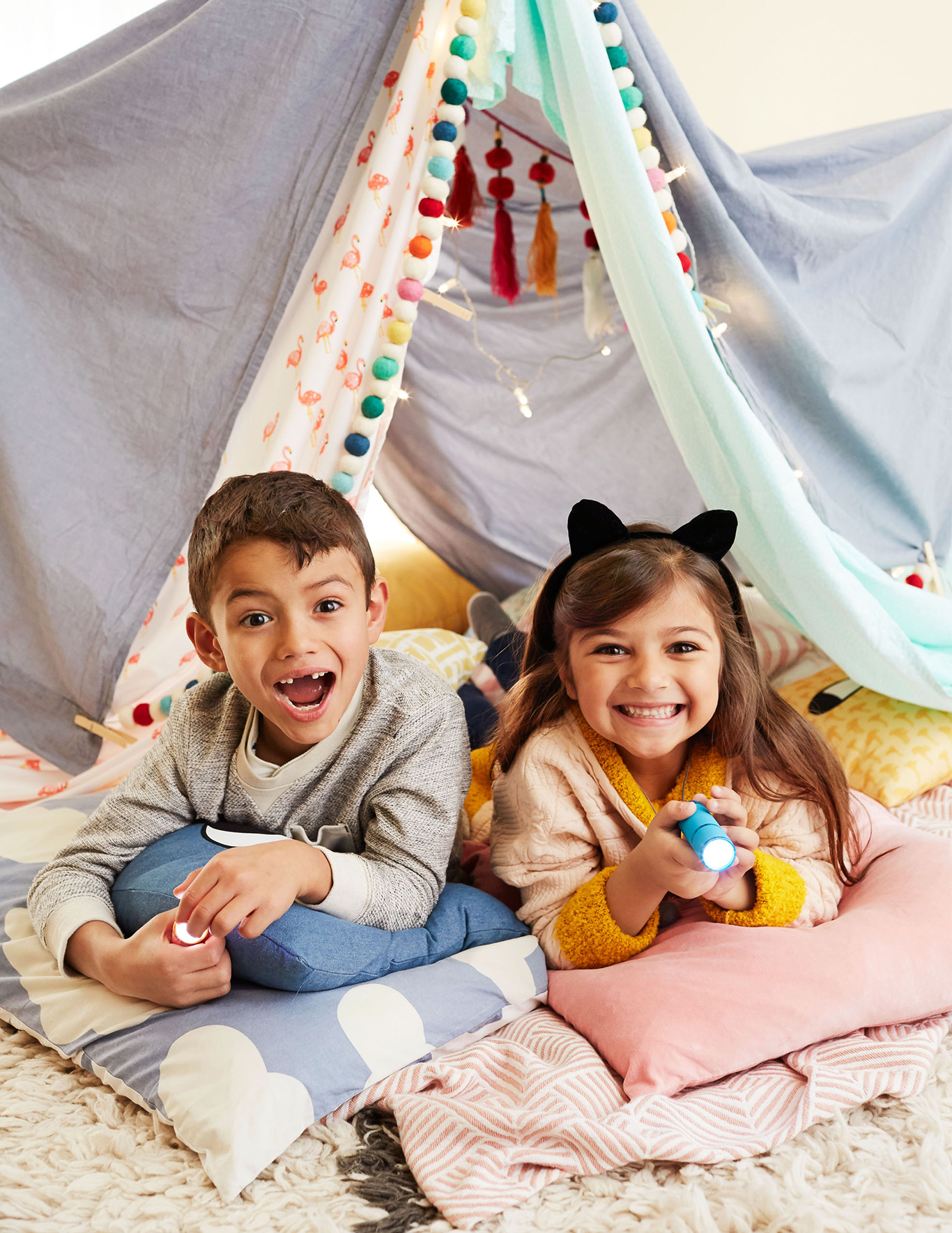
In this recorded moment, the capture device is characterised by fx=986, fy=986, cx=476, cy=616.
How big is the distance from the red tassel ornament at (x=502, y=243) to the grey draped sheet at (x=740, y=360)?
0.09 metres

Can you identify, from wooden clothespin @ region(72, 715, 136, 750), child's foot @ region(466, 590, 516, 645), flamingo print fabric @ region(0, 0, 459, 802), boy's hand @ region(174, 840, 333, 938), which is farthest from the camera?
child's foot @ region(466, 590, 516, 645)

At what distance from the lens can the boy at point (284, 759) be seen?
97 cm

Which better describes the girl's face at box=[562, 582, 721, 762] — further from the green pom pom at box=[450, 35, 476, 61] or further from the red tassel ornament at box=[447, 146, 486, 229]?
the red tassel ornament at box=[447, 146, 486, 229]

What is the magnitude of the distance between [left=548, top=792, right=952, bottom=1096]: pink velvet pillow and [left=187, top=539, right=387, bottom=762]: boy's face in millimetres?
396

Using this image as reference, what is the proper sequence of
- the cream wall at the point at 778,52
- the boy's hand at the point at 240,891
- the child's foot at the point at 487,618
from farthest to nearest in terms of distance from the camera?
the cream wall at the point at 778,52
the child's foot at the point at 487,618
the boy's hand at the point at 240,891

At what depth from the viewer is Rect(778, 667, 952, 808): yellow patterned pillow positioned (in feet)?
4.98

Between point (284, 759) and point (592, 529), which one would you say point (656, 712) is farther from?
point (284, 759)

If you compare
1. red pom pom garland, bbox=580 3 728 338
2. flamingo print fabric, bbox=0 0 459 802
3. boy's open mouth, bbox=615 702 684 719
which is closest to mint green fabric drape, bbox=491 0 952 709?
red pom pom garland, bbox=580 3 728 338

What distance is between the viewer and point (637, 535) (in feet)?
3.89

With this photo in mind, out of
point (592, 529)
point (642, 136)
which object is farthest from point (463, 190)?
point (592, 529)

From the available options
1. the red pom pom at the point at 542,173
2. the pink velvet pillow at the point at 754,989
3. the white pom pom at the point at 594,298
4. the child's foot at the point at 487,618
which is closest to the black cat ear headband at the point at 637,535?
the pink velvet pillow at the point at 754,989

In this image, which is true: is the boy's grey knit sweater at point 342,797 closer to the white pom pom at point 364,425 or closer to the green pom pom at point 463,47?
the white pom pom at point 364,425

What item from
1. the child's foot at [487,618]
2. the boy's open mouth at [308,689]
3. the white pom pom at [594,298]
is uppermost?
the white pom pom at [594,298]

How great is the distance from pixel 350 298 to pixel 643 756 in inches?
32.4
